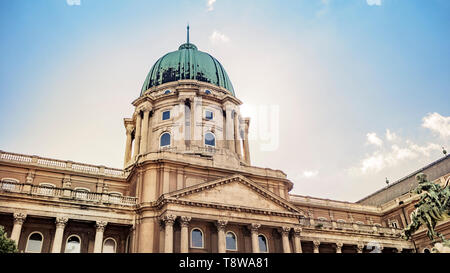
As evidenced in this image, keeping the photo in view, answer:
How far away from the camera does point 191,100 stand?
173ft

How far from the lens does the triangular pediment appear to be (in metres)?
35.2

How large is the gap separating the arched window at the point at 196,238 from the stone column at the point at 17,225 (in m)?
14.0

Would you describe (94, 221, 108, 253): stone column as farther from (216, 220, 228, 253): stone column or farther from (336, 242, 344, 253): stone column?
(336, 242, 344, 253): stone column

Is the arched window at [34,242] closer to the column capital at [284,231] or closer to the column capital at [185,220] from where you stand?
the column capital at [185,220]

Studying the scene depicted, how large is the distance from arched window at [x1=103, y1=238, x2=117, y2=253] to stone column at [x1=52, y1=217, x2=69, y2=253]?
466 cm

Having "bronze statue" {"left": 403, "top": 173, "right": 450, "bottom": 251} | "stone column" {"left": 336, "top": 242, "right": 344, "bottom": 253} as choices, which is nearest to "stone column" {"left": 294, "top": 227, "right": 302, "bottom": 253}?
"stone column" {"left": 336, "top": 242, "right": 344, "bottom": 253}

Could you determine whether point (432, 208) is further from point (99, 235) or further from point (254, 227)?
point (99, 235)

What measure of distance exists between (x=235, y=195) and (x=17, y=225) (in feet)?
60.6

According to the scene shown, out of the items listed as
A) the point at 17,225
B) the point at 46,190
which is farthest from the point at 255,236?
the point at 17,225
